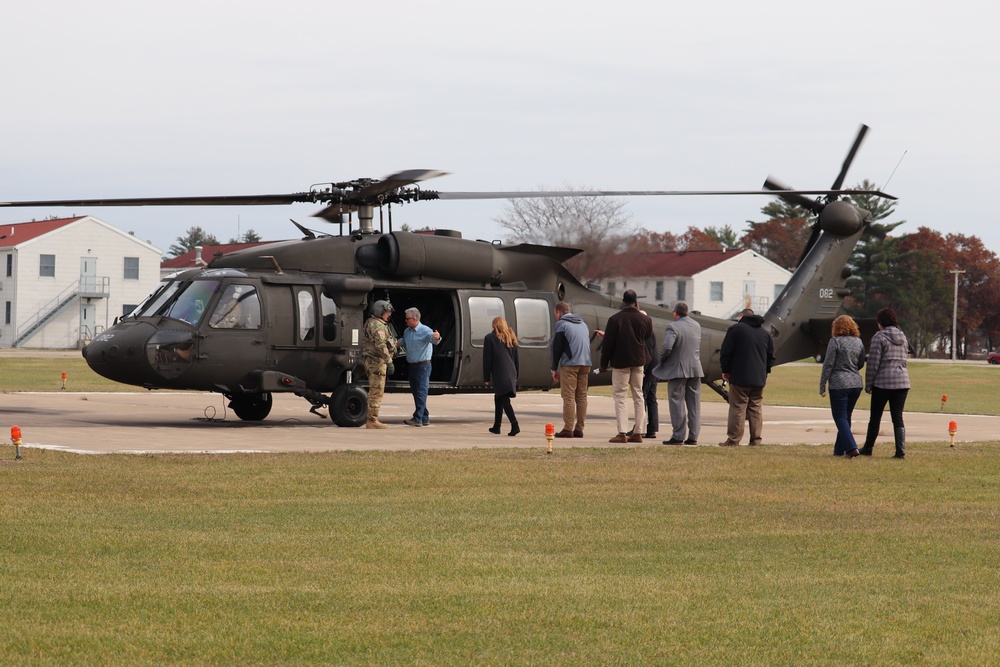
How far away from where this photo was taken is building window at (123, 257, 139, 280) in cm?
8381

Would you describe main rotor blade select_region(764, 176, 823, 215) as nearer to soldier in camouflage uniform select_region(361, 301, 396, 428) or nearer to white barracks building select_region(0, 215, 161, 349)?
soldier in camouflage uniform select_region(361, 301, 396, 428)

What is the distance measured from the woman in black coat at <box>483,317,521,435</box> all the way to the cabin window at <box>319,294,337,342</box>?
7.94ft

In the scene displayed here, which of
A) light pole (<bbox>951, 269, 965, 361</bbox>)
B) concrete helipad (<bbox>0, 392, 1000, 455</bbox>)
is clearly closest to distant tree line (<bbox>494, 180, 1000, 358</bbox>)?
light pole (<bbox>951, 269, 965, 361</bbox>)

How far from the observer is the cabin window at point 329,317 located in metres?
20.2

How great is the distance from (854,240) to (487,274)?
7.66 m

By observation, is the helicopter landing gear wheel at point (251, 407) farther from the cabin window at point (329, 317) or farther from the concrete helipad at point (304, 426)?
the cabin window at point (329, 317)

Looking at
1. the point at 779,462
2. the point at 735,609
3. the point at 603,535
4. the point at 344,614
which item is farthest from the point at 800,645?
the point at 779,462

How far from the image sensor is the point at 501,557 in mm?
8969

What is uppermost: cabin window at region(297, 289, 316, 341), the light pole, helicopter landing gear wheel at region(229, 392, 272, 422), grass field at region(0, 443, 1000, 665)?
the light pole

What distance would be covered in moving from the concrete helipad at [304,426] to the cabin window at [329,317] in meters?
1.42

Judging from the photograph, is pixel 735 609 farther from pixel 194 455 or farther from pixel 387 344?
pixel 387 344

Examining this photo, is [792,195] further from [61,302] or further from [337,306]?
[61,302]

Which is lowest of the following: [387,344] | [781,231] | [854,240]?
[387,344]

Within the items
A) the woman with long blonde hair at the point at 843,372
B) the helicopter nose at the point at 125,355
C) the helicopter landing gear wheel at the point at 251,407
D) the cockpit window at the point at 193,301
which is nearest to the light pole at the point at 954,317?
the helicopter landing gear wheel at the point at 251,407
